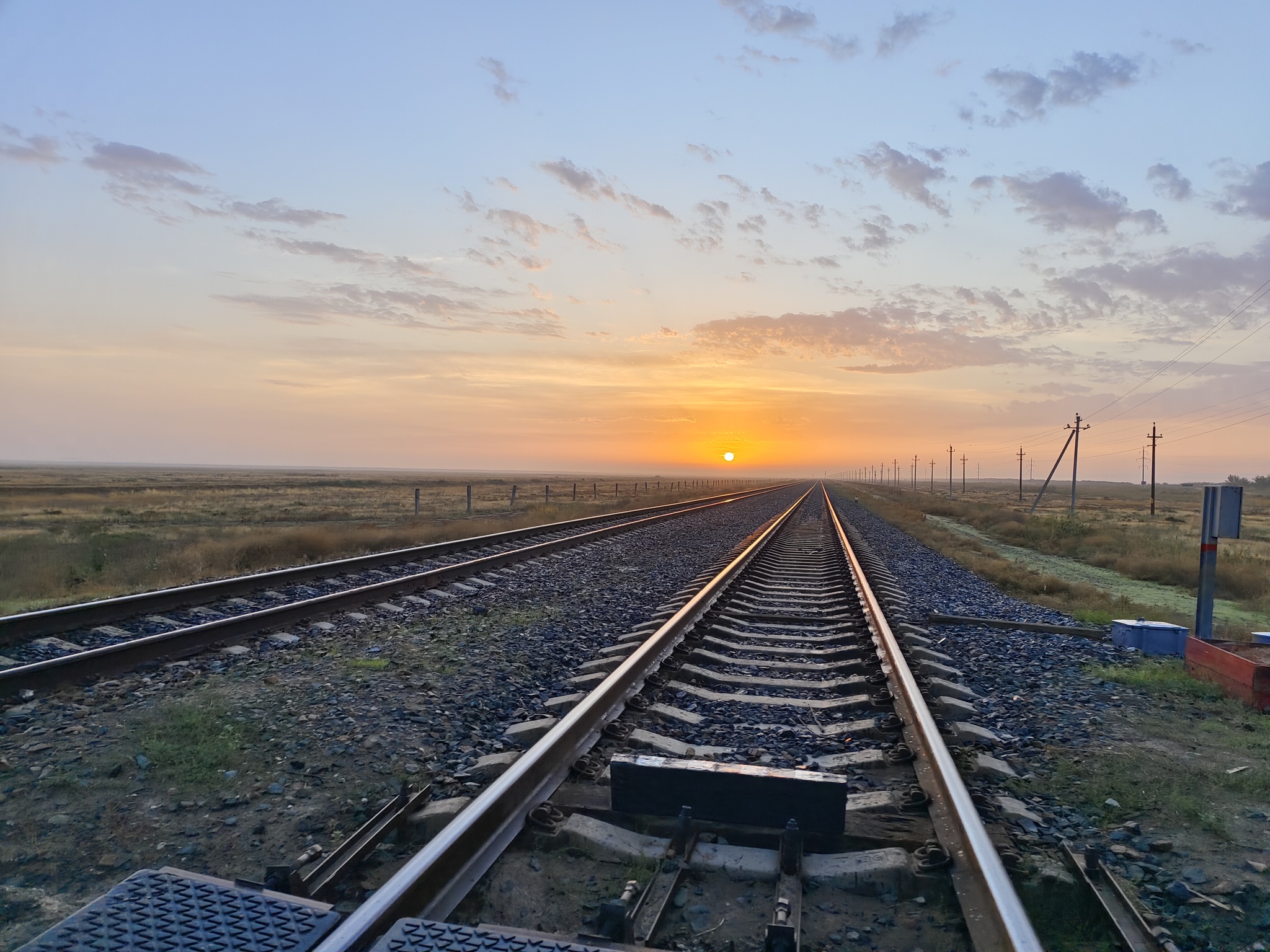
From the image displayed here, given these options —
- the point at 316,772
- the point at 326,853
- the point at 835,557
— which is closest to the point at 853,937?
the point at 326,853

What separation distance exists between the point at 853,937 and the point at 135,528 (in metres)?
28.7

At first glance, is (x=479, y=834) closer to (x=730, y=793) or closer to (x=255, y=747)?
(x=730, y=793)

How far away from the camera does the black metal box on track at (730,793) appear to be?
319 cm

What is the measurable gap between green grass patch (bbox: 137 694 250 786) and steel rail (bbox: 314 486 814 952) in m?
1.73

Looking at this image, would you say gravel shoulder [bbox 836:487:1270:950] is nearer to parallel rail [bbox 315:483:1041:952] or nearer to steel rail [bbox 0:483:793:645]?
parallel rail [bbox 315:483:1041:952]

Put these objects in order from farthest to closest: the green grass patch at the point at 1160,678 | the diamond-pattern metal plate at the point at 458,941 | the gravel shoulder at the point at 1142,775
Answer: the green grass patch at the point at 1160,678
the gravel shoulder at the point at 1142,775
the diamond-pattern metal plate at the point at 458,941

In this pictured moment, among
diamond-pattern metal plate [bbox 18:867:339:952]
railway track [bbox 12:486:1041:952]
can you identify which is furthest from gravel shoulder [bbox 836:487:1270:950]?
diamond-pattern metal plate [bbox 18:867:339:952]

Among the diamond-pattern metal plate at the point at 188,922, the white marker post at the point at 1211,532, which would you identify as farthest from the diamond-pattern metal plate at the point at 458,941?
the white marker post at the point at 1211,532

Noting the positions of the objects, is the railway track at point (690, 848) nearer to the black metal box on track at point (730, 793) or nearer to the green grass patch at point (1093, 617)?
the black metal box on track at point (730, 793)

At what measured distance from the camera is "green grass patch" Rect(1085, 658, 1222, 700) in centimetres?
622

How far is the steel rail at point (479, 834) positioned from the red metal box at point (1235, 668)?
450 cm

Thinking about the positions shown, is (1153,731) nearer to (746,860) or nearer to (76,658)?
(746,860)

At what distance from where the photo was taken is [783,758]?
4258 millimetres

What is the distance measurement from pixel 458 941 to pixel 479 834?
2.20 feet
